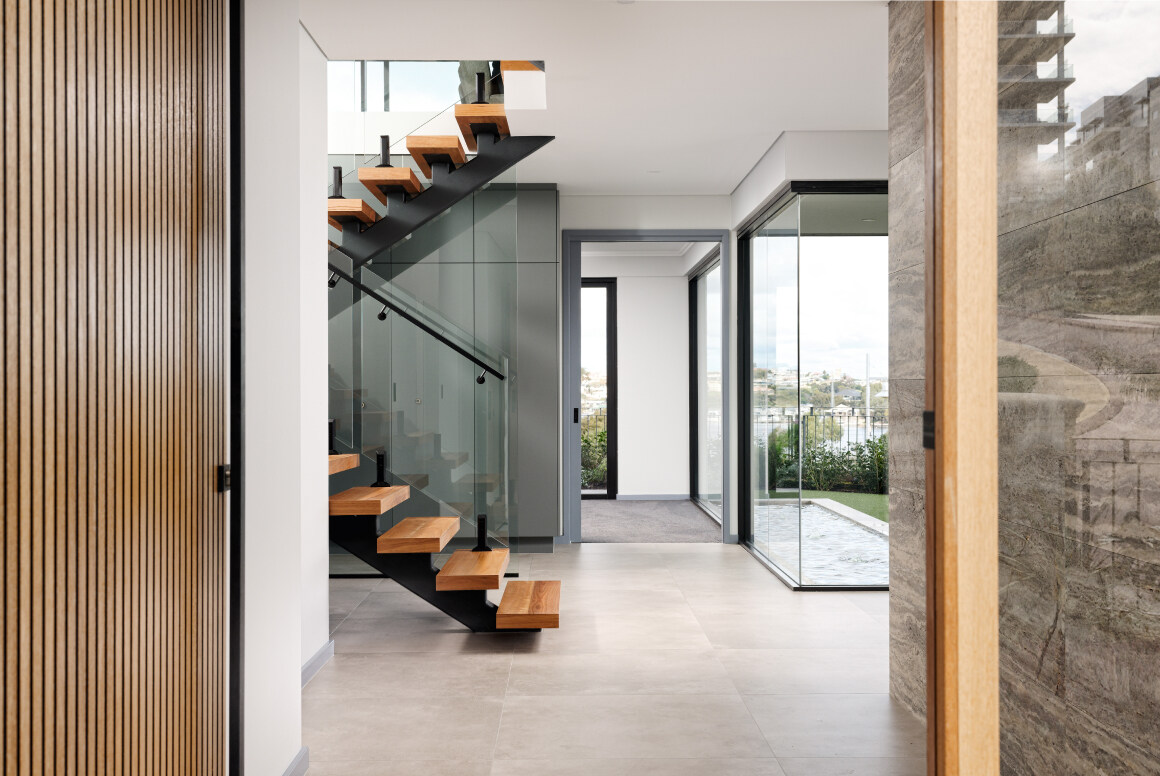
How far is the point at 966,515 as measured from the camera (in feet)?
4.11

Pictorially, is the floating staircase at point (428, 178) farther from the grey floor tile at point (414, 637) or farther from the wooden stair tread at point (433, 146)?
the grey floor tile at point (414, 637)

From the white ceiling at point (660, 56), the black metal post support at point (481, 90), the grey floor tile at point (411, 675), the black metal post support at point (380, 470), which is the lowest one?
the grey floor tile at point (411, 675)

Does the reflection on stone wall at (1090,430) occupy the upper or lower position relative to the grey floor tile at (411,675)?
upper

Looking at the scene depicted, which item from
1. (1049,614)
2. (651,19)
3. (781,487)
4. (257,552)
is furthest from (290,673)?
(781,487)

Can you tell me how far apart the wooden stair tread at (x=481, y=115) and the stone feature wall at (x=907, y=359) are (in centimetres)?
231

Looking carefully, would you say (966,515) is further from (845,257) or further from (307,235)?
(845,257)

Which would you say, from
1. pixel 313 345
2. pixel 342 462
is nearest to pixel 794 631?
pixel 342 462

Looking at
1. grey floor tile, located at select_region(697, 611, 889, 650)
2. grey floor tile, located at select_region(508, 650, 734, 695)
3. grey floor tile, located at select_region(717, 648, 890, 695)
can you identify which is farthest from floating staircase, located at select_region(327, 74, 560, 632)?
grey floor tile, located at select_region(717, 648, 890, 695)

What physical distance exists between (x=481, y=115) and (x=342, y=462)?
7.32 feet

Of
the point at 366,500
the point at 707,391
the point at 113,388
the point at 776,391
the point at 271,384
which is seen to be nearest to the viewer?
the point at 113,388

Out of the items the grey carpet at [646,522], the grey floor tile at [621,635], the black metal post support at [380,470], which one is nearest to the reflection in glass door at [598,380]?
the grey carpet at [646,522]

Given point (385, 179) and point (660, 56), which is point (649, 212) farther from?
point (660, 56)

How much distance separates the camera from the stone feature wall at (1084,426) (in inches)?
59.6

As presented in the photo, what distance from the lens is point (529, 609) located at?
3.97 meters
